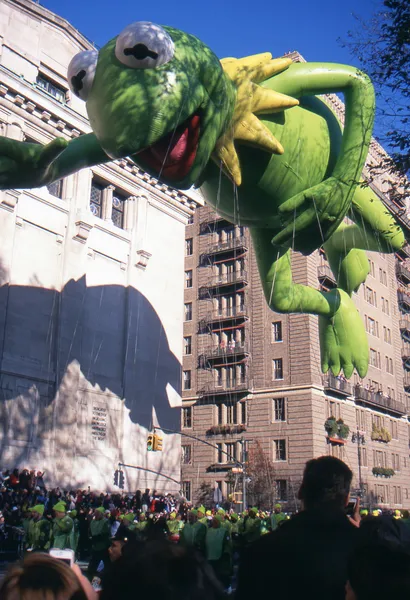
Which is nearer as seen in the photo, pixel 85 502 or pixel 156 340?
pixel 85 502

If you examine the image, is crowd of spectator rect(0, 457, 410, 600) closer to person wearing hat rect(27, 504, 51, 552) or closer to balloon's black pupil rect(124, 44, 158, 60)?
balloon's black pupil rect(124, 44, 158, 60)

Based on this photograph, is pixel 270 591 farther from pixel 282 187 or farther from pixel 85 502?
pixel 85 502

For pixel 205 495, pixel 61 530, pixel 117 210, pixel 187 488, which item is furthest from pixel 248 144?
pixel 187 488

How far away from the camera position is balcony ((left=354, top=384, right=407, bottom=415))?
144 feet

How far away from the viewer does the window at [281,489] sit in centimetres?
3869

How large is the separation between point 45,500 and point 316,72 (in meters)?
12.9

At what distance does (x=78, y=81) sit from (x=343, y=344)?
205 inches

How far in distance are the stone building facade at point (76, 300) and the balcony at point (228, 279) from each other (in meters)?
19.5

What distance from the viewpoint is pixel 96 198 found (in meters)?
22.6

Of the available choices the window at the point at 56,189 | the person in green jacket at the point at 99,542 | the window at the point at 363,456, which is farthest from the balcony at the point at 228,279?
the person in green jacket at the point at 99,542

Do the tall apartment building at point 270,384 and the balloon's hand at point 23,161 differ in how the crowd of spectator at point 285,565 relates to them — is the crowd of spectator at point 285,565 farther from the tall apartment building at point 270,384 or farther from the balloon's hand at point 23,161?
the tall apartment building at point 270,384

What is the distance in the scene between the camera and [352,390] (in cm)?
4366

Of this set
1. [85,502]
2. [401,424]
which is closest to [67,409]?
[85,502]

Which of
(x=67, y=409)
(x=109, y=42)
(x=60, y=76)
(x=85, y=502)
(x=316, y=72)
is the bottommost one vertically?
(x=85, y=502)
